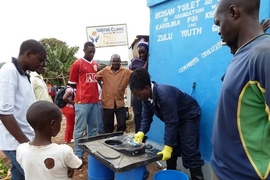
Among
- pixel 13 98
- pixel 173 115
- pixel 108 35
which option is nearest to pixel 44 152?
pixel 13 98

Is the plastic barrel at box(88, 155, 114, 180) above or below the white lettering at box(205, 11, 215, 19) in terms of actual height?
below

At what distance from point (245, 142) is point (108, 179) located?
1.75 meters

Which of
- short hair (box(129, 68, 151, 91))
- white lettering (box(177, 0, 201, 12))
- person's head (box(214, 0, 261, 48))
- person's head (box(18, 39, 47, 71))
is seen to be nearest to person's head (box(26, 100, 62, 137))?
person's head (box(18, 39, 47, 71))

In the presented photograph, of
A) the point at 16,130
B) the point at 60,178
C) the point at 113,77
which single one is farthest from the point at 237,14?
the point at 113,77

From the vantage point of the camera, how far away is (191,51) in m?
2.92

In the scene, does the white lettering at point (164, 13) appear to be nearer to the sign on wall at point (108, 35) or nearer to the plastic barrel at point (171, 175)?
the plastic barrel at point (171, 175)

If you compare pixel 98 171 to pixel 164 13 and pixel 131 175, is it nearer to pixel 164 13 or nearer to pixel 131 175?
pixel 131 175

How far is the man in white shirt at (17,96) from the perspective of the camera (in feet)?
5.33

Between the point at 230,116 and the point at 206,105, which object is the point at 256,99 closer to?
the point at 230,116

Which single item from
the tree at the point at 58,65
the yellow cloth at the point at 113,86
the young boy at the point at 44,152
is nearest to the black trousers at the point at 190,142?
the young boy at the point at 44,152

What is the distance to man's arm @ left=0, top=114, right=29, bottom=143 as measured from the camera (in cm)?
162

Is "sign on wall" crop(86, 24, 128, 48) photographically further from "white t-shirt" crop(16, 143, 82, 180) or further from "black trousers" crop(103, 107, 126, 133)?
"white t-shirt" crop(16, 143, 82, 180)

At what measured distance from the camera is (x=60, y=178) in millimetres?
1571

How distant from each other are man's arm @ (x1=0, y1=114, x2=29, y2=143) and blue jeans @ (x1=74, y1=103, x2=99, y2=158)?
197 centimetres
